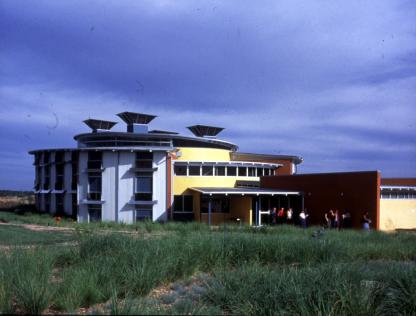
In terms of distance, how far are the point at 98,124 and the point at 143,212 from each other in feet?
37.8

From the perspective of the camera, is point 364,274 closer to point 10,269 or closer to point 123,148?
point 10,269

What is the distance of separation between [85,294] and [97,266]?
1452 millimetres

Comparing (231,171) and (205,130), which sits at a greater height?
(205,130)

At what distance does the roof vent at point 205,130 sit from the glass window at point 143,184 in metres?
10.4

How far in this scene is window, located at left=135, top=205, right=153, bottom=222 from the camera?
3366cm

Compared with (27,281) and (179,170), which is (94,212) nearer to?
(179,170)

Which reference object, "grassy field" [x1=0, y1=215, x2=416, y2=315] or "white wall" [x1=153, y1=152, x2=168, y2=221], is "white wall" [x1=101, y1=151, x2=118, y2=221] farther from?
"grassy field" [x1=0, y1=215, x2=416, y2=315]

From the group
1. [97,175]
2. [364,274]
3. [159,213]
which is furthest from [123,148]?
[364,274]

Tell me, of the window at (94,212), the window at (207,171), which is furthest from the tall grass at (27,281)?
the window at (207,171)

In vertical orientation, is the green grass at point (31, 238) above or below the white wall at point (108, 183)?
below

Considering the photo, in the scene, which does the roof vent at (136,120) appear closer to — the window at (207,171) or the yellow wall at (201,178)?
the yellow wall at (201,178)

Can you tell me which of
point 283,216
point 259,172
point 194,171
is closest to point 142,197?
point 194,171

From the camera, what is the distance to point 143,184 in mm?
33781

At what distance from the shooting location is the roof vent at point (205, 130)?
42884 millimetres
